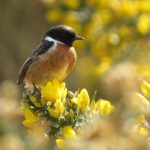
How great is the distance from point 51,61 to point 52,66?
2.5 inches

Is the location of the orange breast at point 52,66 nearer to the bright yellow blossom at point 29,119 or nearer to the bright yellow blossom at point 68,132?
the bright yellow blossom at point 29,119

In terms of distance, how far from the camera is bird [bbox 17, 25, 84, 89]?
4.54 meters

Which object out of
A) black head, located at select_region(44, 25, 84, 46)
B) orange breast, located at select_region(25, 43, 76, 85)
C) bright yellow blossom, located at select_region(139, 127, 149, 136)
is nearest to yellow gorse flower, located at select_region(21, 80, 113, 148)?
bright yellow blossom, located at select_region(139, 127, 149, 136)

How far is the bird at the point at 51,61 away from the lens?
454 centimetres

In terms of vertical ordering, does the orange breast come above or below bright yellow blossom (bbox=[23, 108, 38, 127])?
below

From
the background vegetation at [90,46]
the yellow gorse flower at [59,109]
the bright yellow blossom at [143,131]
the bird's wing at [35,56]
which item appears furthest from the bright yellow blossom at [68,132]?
the bird's wing at [35,56]

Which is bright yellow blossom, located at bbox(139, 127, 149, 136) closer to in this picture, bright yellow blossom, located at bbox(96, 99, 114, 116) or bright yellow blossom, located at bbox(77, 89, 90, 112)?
bright yellow blossom, located at bbox(96, 99, 114, 116)

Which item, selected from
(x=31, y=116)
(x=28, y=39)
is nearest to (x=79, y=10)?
(x=28, y=39)

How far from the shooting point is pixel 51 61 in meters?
4.65

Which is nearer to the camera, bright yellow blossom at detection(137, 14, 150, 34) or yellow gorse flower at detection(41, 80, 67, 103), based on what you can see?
yellow gorse flower at detection(41, 80, 67, 103)

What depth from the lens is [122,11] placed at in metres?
7.02

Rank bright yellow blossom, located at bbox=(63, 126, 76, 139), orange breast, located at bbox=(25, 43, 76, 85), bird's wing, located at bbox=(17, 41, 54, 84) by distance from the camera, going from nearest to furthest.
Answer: bright yellow blossom, located at bbox=(63, 126, 76, 139)
orange breast, located at bbox=(25, 43, 76, 85)
bird's wing, located at bbox=(17, 41, 54, 84)

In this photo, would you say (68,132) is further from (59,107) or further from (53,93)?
(53,93)

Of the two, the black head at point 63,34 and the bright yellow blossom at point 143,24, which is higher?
the black head at point 63,34
